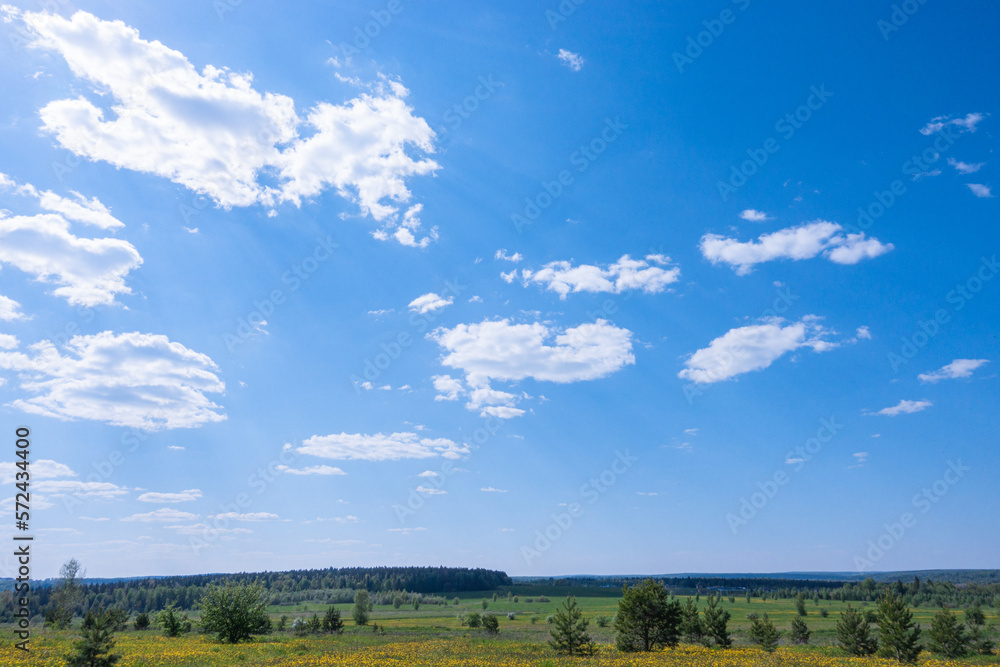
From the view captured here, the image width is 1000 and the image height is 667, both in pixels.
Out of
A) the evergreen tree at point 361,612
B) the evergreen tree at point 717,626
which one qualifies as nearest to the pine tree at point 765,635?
the evergreen tree at point 717,626

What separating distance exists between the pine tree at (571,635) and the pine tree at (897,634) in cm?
1934

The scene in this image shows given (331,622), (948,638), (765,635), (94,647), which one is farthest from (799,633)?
(94,647)

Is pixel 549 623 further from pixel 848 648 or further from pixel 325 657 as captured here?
pixel 325 657

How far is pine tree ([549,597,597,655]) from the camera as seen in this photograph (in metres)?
37.1

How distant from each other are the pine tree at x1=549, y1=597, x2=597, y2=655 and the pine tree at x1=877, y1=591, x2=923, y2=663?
Result: 19338 mm

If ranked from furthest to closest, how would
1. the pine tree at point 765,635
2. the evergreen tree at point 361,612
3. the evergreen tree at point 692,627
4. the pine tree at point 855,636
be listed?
the evergreen tree at point 361,612 → the evergreen tree at point 692,627 → the pine tree at point 765,635 → the pine tree at point 855,636

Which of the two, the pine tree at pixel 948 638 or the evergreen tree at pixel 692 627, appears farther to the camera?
the evergreen tree at pixel 692 627

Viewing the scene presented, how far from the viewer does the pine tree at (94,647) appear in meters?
24.5

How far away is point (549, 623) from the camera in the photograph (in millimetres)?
86375

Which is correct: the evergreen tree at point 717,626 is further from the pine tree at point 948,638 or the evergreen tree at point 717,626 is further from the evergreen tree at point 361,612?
the evergreen tree at point 361,612

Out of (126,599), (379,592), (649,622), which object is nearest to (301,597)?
(379,592)

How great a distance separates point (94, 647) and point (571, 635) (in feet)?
89.7

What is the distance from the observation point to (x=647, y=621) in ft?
132

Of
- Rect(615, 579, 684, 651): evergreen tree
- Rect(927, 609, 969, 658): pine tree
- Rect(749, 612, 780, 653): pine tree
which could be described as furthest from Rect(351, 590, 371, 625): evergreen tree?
Rect(927, 609, 969, 658): pine tree
